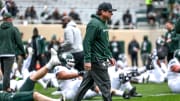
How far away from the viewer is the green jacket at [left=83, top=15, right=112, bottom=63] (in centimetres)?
1222

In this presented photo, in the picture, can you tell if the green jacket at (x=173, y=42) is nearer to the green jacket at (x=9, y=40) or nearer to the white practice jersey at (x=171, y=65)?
the white practice jersey at (x=171, y=65)

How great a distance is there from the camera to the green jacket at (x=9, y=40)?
1589cm

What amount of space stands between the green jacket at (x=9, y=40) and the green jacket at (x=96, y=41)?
12.7 ft

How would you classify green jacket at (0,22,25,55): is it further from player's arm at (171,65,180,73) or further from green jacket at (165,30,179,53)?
green jacket at (165,30,179,53)

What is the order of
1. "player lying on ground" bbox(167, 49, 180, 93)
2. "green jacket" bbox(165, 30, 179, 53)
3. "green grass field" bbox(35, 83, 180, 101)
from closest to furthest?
"green grass field" bbox(35, 83, 180, 101) < "player lying on ground" bbox(167, 49, 180, 93) < "green jacket" bbox(165, 30, 179, 53)

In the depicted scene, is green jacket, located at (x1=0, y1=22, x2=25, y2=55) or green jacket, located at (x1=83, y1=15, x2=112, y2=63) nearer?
green jacket, located at (x1=83, y1=15, x2=112, y2=63)

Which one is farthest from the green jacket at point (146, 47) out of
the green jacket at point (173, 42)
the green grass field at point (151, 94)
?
the green jacket at point (173, 42)

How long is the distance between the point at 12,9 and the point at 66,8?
16.2 ft

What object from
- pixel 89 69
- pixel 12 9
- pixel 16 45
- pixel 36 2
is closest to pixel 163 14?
pixel 36 2

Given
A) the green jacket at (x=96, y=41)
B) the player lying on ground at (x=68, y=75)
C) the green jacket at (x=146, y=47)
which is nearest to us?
the green jacket at (x=96, y=41)

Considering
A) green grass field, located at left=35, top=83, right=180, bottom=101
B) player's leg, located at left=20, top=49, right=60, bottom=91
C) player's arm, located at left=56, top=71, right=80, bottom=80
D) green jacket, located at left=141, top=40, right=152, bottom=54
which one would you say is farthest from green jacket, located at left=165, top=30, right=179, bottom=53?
green jacket, located at left=141, top=40, right=152, bottom=54

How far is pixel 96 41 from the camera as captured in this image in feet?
40.8

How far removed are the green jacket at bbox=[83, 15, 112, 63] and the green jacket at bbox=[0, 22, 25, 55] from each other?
3.87 meters

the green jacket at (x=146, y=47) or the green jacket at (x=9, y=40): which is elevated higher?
the green jacket at (x=9, y=40)
